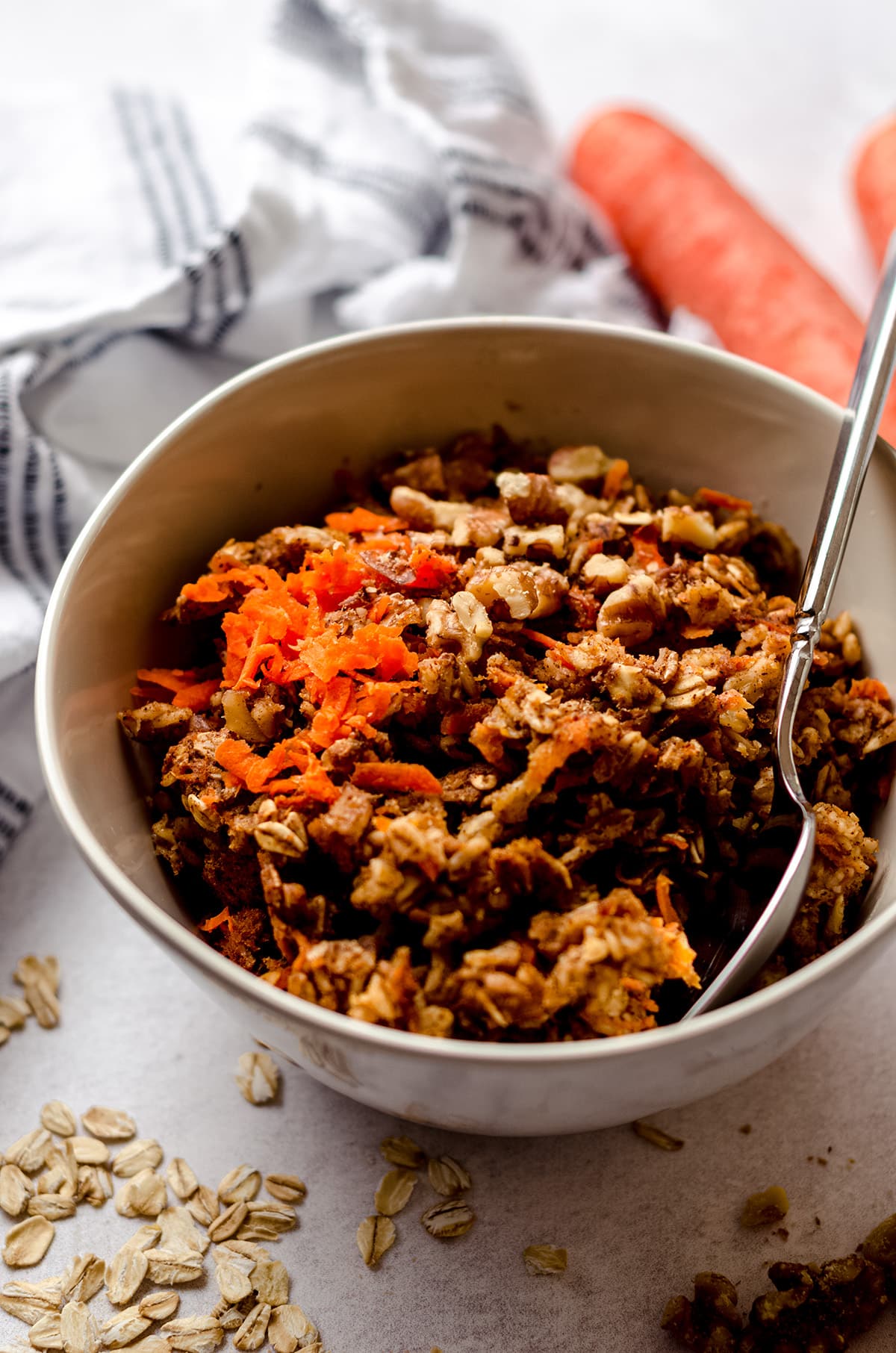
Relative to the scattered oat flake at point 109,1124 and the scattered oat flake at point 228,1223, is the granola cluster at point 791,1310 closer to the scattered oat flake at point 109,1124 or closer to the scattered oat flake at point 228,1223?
the scattered oat flake at point 228,1223

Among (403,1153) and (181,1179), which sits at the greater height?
(403,1153)

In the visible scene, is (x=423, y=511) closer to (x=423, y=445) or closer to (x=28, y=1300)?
(x=423, y=445)

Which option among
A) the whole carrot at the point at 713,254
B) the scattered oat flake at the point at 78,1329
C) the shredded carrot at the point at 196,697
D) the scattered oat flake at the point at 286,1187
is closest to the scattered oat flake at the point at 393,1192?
the scattered oat flake at the point at 286,1187

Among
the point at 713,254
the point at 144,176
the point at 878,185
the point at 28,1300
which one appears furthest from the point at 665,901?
the point at 878,185

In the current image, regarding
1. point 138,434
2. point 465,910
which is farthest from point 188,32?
point 465,910

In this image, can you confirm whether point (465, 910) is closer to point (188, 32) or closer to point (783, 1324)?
point (783, 1324)

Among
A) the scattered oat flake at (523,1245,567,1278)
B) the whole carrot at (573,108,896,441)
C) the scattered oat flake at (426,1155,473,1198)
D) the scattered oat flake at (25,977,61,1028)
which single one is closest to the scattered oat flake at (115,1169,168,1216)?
the scattered oat flake at (25,977,61,1028)

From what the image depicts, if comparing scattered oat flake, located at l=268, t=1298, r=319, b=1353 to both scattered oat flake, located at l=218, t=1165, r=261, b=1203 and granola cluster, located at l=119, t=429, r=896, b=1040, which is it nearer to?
scattered oat flake, located at l=218, t=1165, r=261, b=1203
